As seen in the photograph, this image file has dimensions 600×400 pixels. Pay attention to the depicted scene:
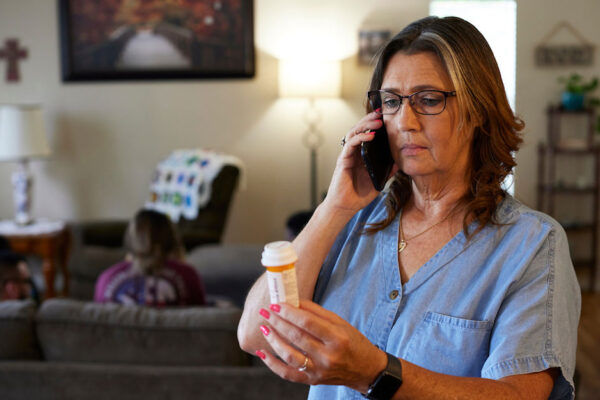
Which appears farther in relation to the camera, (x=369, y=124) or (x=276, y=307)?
(x=369, y=124)

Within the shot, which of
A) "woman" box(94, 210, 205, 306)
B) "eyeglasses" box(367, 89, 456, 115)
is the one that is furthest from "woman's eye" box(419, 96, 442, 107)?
"woman" box(94, 210, 205, 306)

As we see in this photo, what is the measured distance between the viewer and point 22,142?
4.25 meters

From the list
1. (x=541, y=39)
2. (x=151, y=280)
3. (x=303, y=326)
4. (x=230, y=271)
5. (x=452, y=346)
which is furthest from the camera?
(x=541, y=39)

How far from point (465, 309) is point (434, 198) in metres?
0.22

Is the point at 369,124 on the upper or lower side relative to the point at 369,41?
lower

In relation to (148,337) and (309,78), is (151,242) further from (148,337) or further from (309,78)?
(309,78)

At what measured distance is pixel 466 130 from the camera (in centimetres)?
95

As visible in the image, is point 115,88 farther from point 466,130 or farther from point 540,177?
point 466,130

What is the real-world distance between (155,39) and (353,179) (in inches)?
157

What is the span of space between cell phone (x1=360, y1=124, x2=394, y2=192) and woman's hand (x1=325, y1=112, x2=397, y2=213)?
0.01 m

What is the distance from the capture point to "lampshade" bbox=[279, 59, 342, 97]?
4355 mm

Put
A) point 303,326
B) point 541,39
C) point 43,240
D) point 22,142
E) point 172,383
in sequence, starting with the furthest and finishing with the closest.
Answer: point 541,39, point 22,142, point 43,240, point 172,383, point 303,326

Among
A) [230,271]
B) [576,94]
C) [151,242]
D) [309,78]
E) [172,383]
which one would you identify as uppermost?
[309,78]

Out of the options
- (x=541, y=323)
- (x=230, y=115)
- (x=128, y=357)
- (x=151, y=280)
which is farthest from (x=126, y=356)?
(x=230, y=115)
